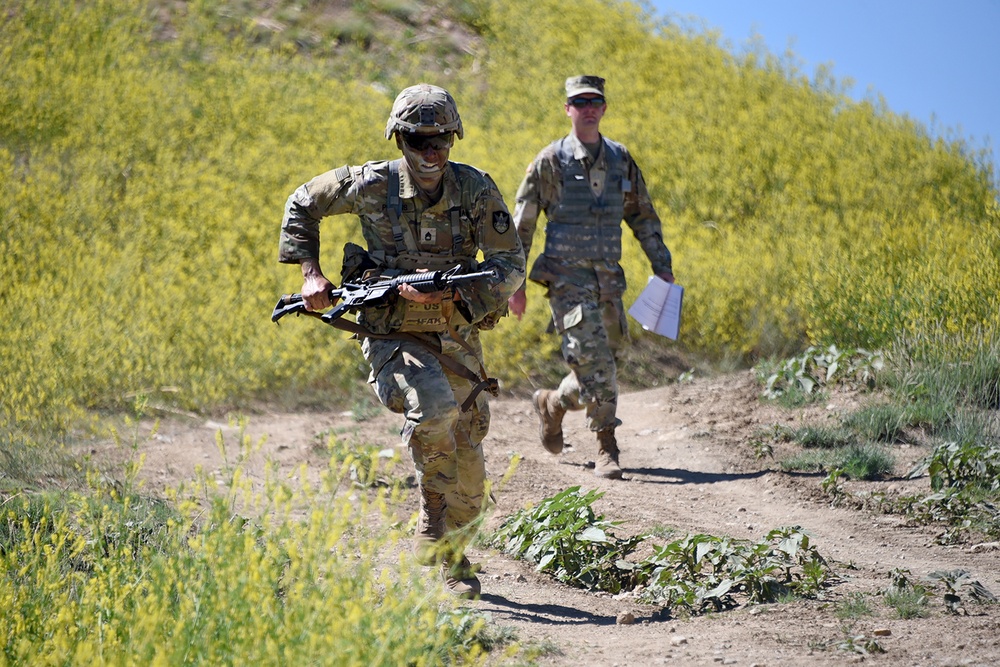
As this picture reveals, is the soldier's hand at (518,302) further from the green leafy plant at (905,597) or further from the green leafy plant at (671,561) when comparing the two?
the green leafy plant at (905,597)

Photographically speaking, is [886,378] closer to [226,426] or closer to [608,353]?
[608,353]

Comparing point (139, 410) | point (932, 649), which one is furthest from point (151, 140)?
point (932, 649)

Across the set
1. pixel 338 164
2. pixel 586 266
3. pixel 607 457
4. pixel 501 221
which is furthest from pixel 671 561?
pixel 338 164

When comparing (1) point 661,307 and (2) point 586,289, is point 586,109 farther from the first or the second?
(1) point 661,307

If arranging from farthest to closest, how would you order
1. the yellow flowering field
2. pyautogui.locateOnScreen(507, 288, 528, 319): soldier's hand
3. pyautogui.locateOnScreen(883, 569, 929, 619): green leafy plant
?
1. pyautogui.locateOnScreen(507, 288, 528, 319): soldier's hand
2. pyautogui.locateOnScreen(883, 569, 929, 619): green leafy plant
3. the yellow flowering field

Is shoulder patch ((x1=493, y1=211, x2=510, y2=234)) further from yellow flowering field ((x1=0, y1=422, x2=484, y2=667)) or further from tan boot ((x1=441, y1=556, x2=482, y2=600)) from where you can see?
yellow flowering field ((x1=0, y1=422, x2=484, y2=667))

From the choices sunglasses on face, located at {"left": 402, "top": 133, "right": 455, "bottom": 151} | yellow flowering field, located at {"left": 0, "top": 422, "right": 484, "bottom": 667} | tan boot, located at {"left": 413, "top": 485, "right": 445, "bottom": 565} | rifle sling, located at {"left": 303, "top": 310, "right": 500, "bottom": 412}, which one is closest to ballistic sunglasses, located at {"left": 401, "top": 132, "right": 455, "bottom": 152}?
sunglasses on face, located at {"left": 402, "top": 133, "right": 455, "bottom": 151}

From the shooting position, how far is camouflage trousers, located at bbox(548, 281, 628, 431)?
21.8 ft

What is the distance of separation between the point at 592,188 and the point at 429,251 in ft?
8.31

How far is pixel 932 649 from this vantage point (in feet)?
12.0

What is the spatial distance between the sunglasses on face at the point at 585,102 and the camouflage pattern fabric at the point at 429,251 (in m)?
2.41

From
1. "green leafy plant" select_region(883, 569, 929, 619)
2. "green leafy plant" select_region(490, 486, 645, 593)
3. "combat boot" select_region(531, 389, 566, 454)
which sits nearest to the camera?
"green leafy plant" select_region(883, 569, 929, 619)

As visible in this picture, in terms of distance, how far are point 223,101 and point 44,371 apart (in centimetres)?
887

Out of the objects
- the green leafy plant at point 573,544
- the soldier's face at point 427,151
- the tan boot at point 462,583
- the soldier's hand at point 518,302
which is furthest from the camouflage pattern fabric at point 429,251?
the soldier's hand at point 518,302
